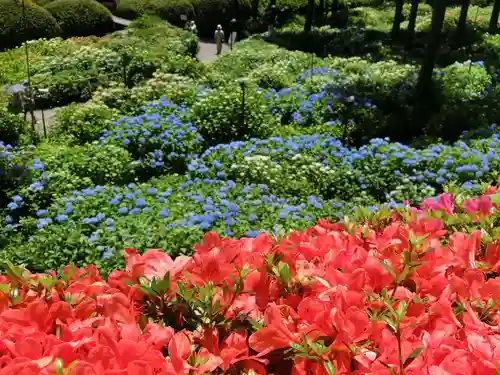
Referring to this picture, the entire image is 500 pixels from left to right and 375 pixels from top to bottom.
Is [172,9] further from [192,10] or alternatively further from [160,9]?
[192,10]

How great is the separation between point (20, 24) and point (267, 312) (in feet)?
59.6

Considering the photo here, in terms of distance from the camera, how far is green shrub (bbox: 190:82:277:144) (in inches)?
307

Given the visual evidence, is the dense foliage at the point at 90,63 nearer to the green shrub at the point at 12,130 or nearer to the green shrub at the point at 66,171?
the green shrub at the point at 12,130

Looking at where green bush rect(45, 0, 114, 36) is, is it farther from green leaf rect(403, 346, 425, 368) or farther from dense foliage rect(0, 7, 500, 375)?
green leaf rect(403, 346, 425, 368)

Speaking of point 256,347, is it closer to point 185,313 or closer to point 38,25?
point 185,313

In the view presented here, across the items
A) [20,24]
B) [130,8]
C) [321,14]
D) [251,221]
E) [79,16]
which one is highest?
[251,221]

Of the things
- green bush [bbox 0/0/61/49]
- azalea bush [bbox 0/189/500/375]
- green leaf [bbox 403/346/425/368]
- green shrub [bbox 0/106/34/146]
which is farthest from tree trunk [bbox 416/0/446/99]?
green bush [bbox 0/0/61/49]

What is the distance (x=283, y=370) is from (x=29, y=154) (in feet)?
17.5

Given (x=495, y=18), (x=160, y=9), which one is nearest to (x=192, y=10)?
(x=160, y=9)

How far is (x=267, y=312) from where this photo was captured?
4.52 feet

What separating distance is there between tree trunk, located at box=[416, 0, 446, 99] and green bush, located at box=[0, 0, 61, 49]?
39.8 feet

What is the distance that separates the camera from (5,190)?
5434mm

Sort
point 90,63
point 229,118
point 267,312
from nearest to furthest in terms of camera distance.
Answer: point 267,312
point 229,118
point 90,63

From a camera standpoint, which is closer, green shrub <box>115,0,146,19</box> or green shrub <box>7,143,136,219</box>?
green shrub <box>7,143,136,219</box>
